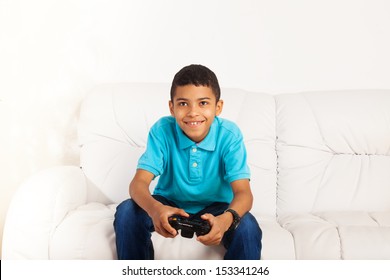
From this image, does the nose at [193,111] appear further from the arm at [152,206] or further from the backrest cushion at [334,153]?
the backrest cushion at [334,153]

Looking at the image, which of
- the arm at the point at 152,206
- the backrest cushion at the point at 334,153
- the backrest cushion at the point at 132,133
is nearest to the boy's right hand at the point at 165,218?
the arm at the point at 152,206

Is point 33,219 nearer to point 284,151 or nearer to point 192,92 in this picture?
point 192,92

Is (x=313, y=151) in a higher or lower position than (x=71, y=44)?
lower

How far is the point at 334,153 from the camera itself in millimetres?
1795

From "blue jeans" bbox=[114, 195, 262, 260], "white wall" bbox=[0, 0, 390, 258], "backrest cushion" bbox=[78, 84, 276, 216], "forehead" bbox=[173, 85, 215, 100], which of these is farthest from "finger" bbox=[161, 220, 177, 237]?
"white wall" bbox=[0, 0, 390, 258]

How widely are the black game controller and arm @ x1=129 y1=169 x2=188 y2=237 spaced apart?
0.01m

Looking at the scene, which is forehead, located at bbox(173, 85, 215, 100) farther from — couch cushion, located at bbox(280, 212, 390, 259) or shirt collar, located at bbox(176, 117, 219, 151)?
couch cushion, located at bbox(280, 212, 390, 259)

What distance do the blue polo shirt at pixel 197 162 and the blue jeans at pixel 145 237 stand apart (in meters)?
0.14

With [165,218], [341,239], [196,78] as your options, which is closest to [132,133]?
[196,78]

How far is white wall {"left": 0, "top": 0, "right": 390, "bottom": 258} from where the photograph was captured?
2.00 m
